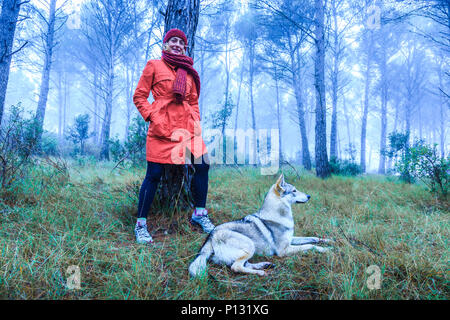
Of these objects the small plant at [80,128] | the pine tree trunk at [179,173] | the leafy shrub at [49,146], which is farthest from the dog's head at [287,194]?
the small plant at [80,128]

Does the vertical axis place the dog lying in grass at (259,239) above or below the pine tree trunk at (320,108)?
below

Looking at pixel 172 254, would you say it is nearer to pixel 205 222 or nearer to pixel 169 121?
pixel 205 222

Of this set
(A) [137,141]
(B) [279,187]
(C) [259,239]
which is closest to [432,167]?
(B) [279,187]

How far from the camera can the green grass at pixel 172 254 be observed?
1.25 meters

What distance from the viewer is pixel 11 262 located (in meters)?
1.40

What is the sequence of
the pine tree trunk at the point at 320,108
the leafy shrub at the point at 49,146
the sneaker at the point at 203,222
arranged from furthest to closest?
1. the leafy shrub at the point at 49,146
2. the pine tree trunk at the point at 320,108
3. the sneaker at the point at 203,222

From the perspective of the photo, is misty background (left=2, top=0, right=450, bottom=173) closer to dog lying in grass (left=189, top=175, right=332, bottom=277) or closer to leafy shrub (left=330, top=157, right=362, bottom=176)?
leafy shrub (left=330, top=157, right=362, bottom=176)

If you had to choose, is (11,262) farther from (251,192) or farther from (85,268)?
(251,192)

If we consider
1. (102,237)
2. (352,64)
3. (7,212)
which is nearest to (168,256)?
(102,237)

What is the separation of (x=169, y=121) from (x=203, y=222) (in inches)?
45.8

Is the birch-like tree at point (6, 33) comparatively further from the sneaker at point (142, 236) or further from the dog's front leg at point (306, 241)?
the dog's front leg at point (306, 241)

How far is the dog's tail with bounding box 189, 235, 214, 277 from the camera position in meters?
1.39

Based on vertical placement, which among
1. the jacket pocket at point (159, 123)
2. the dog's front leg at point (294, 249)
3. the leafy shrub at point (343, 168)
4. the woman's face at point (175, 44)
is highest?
the woman's face at point (175, 44)

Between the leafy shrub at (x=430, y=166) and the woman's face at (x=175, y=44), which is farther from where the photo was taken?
the leafy shrub at (x=430, y=166)
